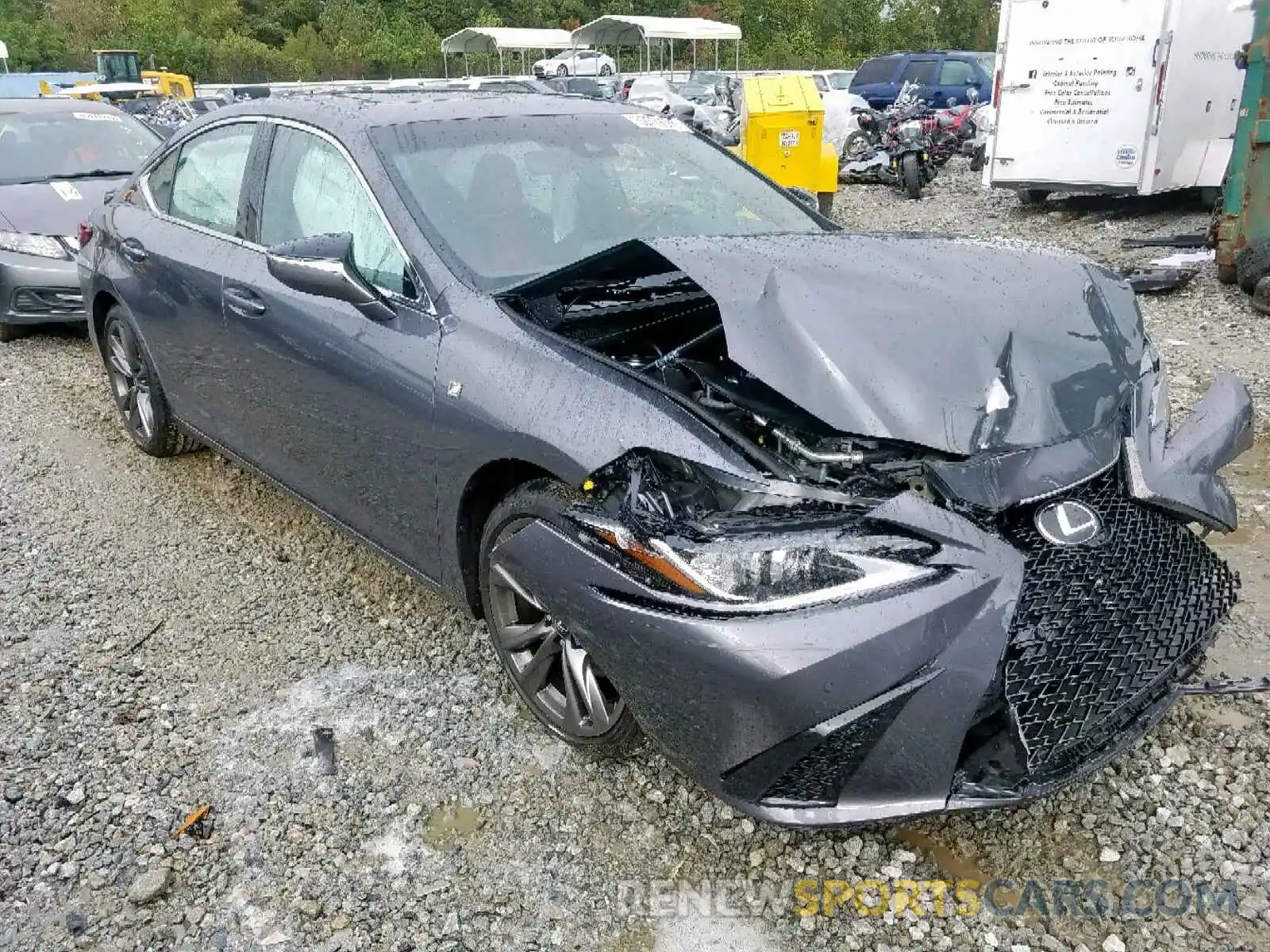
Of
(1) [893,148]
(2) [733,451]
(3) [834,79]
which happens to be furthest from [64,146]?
(3) [834,79]

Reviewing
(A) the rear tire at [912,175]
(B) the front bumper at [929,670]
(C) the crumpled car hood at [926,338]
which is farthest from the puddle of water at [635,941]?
(A) the rear tire at [912,175]

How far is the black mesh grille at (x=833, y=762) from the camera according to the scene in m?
1.96

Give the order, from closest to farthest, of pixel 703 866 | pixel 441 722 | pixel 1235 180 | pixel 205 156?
pixel 703 866 → pixel 441 722 → pixel 205 156 → pixel 1235 180

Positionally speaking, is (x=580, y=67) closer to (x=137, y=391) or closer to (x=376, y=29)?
(x=376, y=29)

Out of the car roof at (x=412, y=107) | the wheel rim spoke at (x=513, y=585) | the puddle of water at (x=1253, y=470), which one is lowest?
the puddle of water at (x=1253, y=470)

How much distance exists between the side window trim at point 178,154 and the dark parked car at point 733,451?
157 millimetres

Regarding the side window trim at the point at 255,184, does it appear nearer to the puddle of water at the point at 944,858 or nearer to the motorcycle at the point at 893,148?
the puddle of water at the point at 944,858

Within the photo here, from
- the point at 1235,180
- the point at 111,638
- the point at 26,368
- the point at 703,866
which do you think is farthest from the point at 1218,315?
the point at 26,368

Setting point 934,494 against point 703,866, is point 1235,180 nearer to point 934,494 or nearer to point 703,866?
point 934,494

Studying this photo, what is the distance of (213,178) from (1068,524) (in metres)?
3.46

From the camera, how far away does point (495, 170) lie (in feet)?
10.6

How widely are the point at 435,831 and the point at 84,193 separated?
6.64m

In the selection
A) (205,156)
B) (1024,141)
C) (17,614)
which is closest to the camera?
(17,614)

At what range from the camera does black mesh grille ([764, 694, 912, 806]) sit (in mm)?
1958
